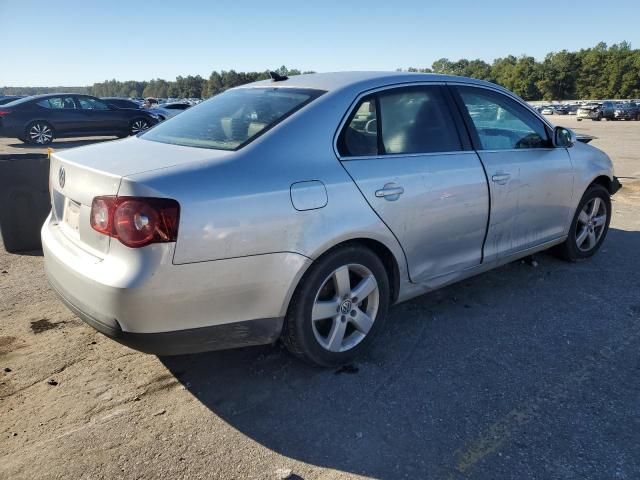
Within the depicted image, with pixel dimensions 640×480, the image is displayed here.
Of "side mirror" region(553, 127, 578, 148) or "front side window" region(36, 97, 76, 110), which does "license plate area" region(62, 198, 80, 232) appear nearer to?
"side mirror" region(553, 127, 578, 148)

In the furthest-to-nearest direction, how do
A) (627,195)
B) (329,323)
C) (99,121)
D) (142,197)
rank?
1. (99,121)
2. (627,195)
3. (329,323)
4. (142,197)

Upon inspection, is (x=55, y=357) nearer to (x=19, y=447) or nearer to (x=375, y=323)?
(x=19, y=447)

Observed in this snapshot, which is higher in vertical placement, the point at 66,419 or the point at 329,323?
the point at 329,323

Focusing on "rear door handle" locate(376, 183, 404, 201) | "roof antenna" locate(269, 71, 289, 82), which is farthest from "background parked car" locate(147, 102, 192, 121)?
"rear door handle" locate(376, 183, 404, 201)

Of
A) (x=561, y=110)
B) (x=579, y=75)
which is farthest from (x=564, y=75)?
(x=561, y=110)

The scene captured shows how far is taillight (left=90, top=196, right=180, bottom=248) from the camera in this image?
92.9 inches

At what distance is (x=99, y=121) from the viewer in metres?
16.9

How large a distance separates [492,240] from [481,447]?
1813 mm

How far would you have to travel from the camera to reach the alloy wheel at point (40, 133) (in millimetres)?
15888

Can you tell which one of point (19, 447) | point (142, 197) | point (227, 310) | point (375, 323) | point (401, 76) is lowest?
point (19, 447)

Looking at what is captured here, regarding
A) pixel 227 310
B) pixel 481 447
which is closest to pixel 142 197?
pixel 227 310

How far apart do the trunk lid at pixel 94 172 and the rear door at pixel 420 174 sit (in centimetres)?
94

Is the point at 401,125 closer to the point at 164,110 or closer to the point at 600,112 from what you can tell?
the point at 164,110

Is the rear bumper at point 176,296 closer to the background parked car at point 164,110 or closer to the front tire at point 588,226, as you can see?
the front tire at point 588,226
